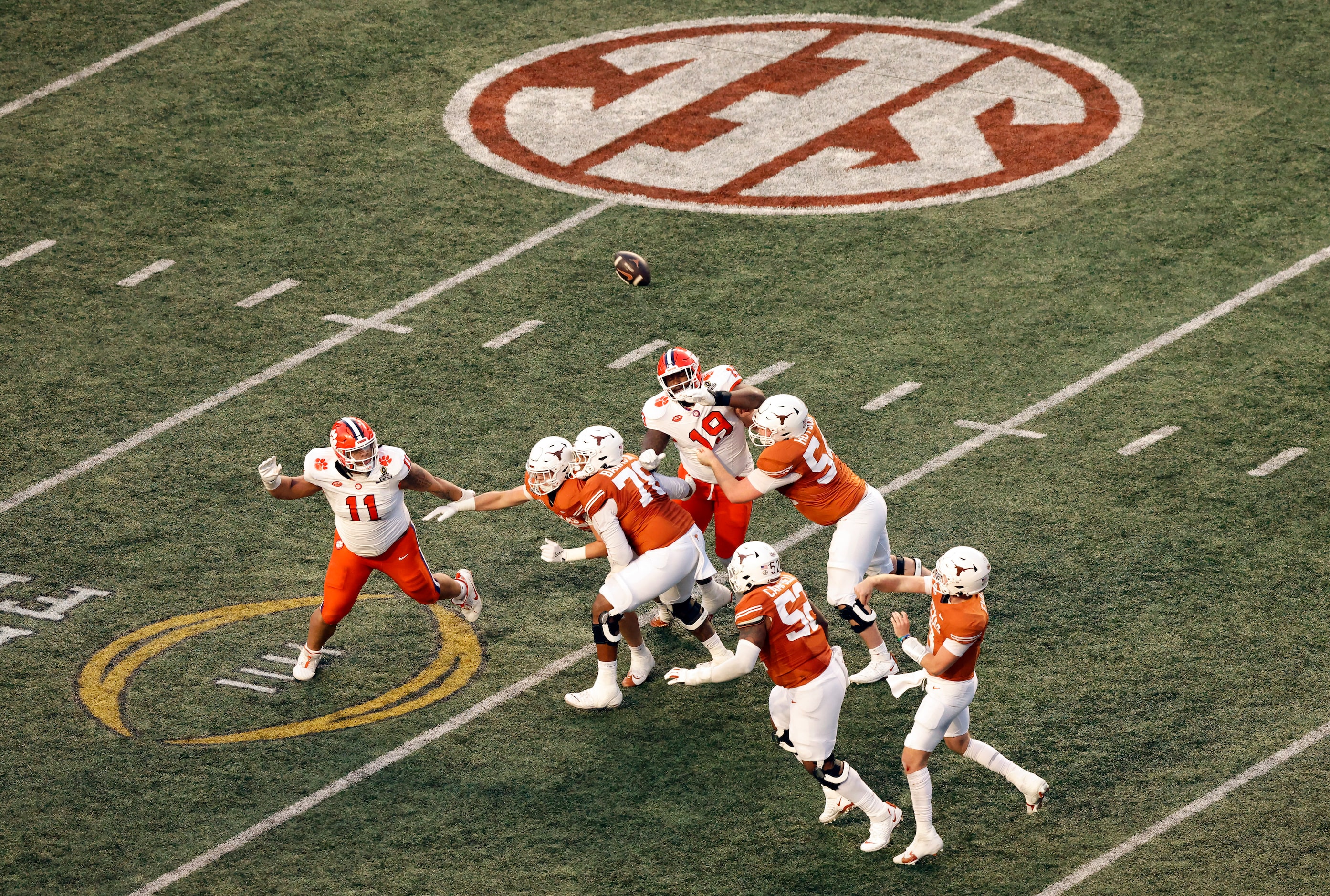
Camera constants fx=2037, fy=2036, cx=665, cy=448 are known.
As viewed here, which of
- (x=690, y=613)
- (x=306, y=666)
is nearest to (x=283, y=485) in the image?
(x=306, y=666)

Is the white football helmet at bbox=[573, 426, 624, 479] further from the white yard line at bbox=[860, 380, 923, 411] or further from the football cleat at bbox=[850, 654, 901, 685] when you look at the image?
the white yard line at bbox=[860, 380, 923, 411]

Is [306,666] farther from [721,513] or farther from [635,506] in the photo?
[721,513]

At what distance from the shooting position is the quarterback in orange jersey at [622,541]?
11219 mm

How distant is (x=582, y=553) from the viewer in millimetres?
11492

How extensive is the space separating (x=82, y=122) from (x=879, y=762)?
10.9 m

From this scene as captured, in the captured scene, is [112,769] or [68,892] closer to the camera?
[68,892]

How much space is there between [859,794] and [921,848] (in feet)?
1.30

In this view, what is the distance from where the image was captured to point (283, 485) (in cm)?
1152

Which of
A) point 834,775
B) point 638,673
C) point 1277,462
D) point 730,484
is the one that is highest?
point 730,484

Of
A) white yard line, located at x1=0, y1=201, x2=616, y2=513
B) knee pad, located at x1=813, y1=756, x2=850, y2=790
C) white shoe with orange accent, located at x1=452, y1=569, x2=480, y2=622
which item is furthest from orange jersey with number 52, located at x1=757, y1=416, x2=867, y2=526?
white yard line, located at x1=0, y1=201, x2=616, y2=513

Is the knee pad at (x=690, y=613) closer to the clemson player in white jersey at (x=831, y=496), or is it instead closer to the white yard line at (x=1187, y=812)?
the clemson player in white jersey at (x=831, y=496)

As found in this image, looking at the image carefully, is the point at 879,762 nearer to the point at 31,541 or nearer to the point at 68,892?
the point at 68,892

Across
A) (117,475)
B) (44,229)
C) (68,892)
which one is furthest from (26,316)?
(68,892)

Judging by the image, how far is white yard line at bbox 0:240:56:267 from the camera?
1644 centimetres
